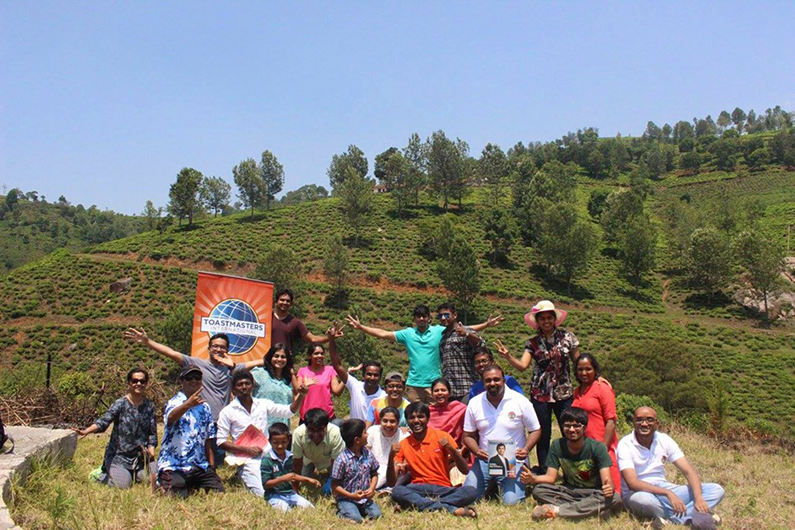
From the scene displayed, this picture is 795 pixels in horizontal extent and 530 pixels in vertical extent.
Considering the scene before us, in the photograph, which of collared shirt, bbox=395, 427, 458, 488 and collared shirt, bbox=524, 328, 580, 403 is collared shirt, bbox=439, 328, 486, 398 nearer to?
collared shirt, bbox=524, 328, 580, 403

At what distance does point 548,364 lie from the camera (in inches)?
229

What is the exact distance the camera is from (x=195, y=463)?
511cm

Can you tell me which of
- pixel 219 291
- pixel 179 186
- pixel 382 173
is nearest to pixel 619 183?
pixel 382 173

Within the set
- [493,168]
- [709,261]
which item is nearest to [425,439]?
[709,261]

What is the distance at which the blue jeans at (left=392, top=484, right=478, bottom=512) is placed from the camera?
196 inches

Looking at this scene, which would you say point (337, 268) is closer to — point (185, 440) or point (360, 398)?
point (360, 398)

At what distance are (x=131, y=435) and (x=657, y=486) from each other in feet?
16.3

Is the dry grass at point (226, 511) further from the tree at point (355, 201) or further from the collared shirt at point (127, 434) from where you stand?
the tree at point (355, 201)

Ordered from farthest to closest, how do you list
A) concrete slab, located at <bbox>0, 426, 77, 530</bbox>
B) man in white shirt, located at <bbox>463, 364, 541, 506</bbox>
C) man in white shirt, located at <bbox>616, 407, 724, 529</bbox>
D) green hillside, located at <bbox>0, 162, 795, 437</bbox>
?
green hillside, located at <bbox>0, 162, 795, 437</bbox> → man in white shirt, located at <bbox>463, 364, 541, 506</bbox> → man in white shirt, located at <bbox>616, 407, 724, 529</bbox> → concrete slab, located at <bbox>0, 426, 77, 530</bbox>

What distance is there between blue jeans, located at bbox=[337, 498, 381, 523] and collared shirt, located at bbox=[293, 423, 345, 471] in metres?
0.58

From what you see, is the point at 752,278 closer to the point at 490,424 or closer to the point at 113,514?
the point at 490,424

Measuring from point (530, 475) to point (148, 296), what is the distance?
138 ft

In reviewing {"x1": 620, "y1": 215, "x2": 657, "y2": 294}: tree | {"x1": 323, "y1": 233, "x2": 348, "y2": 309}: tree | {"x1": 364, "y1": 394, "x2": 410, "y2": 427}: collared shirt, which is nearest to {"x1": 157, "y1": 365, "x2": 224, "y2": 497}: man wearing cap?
{"x1": 364, "y1": 394, "x2": 410, "y2": 427}: collared shirt

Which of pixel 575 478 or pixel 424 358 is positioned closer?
pixel 575 478
